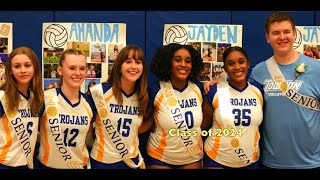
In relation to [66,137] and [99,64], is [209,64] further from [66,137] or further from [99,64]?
[66,137]

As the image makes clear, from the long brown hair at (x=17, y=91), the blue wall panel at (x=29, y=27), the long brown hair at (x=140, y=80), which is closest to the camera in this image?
the long brown hair at (x=17, y=91)

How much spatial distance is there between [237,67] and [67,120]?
2.97 feet

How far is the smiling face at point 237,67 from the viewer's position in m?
2.03

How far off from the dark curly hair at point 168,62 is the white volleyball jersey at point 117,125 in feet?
0.62

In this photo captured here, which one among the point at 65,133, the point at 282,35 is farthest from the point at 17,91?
the point at 282,35

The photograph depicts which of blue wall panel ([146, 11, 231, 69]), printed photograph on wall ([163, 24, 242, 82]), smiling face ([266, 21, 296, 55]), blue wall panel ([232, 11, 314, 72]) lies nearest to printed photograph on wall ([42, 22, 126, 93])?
blue wall panel ([146, 11, 231, 69])

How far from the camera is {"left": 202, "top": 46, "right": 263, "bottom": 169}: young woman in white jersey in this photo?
6.59 ft

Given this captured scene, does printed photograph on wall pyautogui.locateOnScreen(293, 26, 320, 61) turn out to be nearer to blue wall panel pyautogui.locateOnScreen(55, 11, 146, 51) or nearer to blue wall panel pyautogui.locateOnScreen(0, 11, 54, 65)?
blue wall panel pyautogui.locateOnScreen(55, 11, 146, 51)

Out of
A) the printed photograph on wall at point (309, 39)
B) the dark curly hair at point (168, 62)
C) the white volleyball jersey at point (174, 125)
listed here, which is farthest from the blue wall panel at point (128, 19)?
the printed photograph on wall at point (309, 39)

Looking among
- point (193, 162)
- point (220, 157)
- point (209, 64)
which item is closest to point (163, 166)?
point (193, 162)

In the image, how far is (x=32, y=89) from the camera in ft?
6.39

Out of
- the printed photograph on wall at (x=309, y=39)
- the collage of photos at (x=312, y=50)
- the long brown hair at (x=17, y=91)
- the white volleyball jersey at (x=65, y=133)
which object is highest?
the printed photograph on wall at (x=309, y=39)

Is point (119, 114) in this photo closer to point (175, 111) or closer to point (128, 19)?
point (175, 111)

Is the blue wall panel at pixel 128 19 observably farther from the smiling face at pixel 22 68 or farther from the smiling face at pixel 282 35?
the smiling face at pixel 282 35
